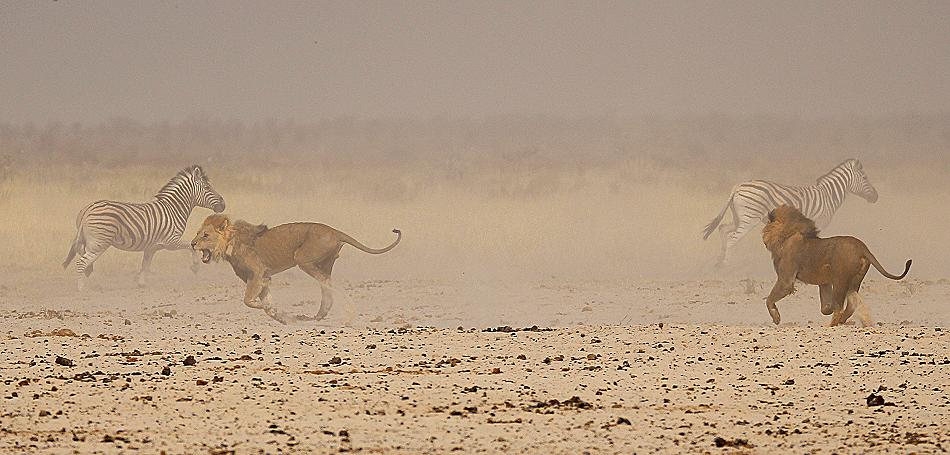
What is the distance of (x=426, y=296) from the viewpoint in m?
21.5

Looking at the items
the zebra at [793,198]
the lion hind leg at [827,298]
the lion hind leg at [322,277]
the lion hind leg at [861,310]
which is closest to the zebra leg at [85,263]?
the lion hind leg at [322,277]

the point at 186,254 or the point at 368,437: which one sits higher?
the point at 186,254

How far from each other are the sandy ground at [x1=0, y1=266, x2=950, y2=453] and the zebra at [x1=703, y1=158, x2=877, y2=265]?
8.75 metres

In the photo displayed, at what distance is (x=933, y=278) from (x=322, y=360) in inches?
575

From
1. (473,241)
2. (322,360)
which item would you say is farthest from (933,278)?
(322,360)

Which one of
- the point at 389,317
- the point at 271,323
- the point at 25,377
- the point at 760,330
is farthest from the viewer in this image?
the point at 389,317

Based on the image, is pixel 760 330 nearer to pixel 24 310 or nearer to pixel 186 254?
pixel 24 310

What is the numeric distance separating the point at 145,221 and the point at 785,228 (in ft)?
36.9

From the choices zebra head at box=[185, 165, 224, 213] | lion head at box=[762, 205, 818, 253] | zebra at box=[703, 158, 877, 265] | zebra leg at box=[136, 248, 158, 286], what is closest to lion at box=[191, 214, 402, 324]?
lion head at box=[762, 205, 818, 253]

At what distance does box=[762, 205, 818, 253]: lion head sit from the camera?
14.8m

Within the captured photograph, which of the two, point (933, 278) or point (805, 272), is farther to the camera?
point (933, 278)

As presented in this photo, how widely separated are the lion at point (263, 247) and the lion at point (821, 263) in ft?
13.4

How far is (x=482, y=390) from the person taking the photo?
396 inches

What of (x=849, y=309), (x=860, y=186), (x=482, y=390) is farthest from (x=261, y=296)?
(x=860, y=186)
